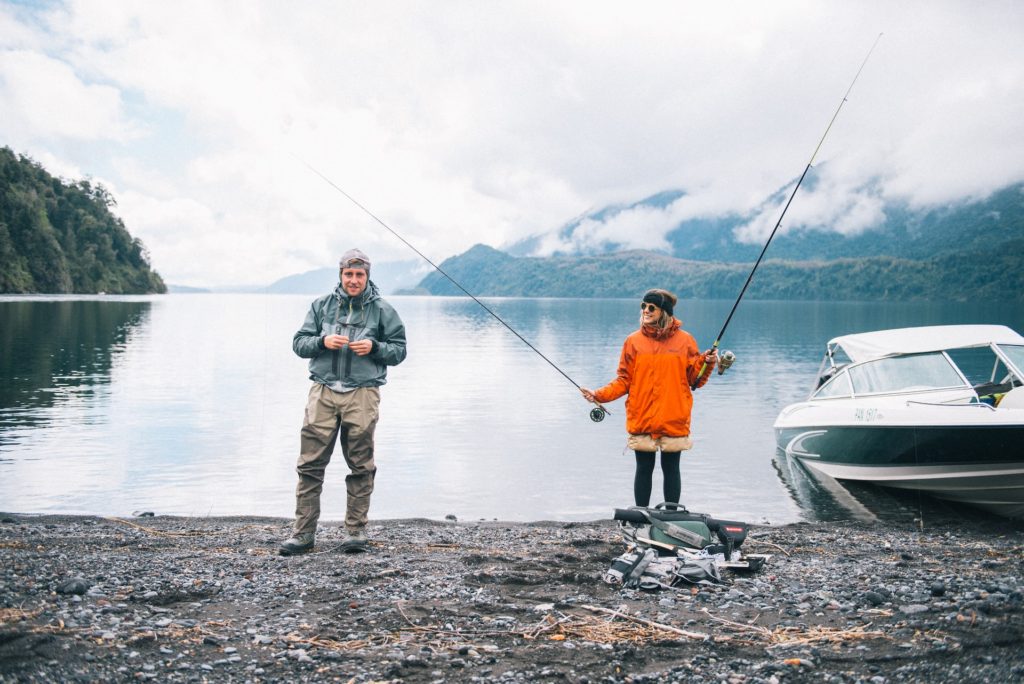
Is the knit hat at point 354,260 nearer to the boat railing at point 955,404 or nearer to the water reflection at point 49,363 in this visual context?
the boat railing at point 955,404

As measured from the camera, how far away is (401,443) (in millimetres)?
18281

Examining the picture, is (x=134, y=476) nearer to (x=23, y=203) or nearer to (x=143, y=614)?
(x=143, y=614)

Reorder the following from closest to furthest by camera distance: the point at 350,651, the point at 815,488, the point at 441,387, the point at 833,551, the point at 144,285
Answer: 1. the point at 350,651
2. the point at 833,551
3. the point at 815,488
4. the point at 441,387
5. the point at 144,285

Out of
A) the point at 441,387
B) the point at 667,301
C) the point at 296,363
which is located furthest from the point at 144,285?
the point at 667,301

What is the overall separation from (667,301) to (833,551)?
11.6ft

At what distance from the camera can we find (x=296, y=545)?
288 inches

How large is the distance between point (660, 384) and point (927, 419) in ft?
20.2

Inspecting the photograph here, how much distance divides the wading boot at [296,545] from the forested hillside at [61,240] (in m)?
121

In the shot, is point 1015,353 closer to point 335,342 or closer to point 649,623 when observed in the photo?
point 649,623

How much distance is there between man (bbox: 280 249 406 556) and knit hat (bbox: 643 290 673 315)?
2356 mm

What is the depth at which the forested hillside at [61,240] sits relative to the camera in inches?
4498

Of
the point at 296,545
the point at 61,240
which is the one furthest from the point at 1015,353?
the point at 61,240

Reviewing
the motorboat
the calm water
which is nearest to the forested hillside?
the calm water

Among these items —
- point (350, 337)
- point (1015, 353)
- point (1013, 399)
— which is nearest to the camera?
point (350, 337)
